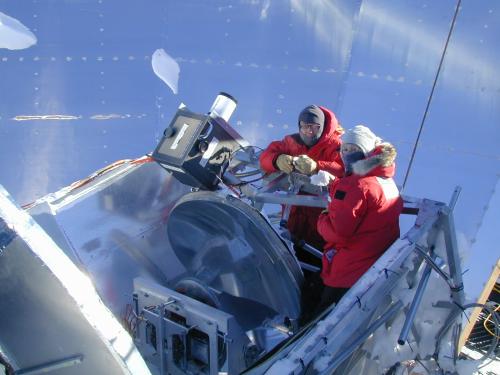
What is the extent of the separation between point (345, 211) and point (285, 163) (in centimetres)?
70

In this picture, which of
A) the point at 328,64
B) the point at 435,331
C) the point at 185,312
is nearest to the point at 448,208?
the point at 435,331

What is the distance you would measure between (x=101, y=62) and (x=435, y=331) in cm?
364

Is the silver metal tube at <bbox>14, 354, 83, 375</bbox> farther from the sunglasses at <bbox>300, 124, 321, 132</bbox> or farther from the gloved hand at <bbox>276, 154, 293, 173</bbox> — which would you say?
the sunglasses at <bbox>300, 124, 321, 132</bbox>

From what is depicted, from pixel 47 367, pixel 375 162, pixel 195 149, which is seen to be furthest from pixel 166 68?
pixel 47 367

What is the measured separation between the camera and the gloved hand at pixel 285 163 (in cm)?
337

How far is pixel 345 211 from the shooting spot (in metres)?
2.80

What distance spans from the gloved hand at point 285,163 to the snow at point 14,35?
258cm

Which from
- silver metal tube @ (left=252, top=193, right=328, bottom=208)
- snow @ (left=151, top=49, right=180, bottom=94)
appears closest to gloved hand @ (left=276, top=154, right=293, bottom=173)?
silver metal tube @ (left=252, top=193, right=328, bottom=208)

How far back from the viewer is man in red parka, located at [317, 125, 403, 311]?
2.82 metres

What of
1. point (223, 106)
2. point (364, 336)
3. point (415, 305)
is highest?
point (223, 106)

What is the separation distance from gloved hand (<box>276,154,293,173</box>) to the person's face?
0.30 meters

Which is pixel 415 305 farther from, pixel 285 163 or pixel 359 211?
pixel 285 163

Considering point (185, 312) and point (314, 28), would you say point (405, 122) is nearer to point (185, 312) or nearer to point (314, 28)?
point (314, 28)

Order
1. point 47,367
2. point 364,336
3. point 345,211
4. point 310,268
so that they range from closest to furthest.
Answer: point 47,367
point 364,336
point 345,211
point 310,268
